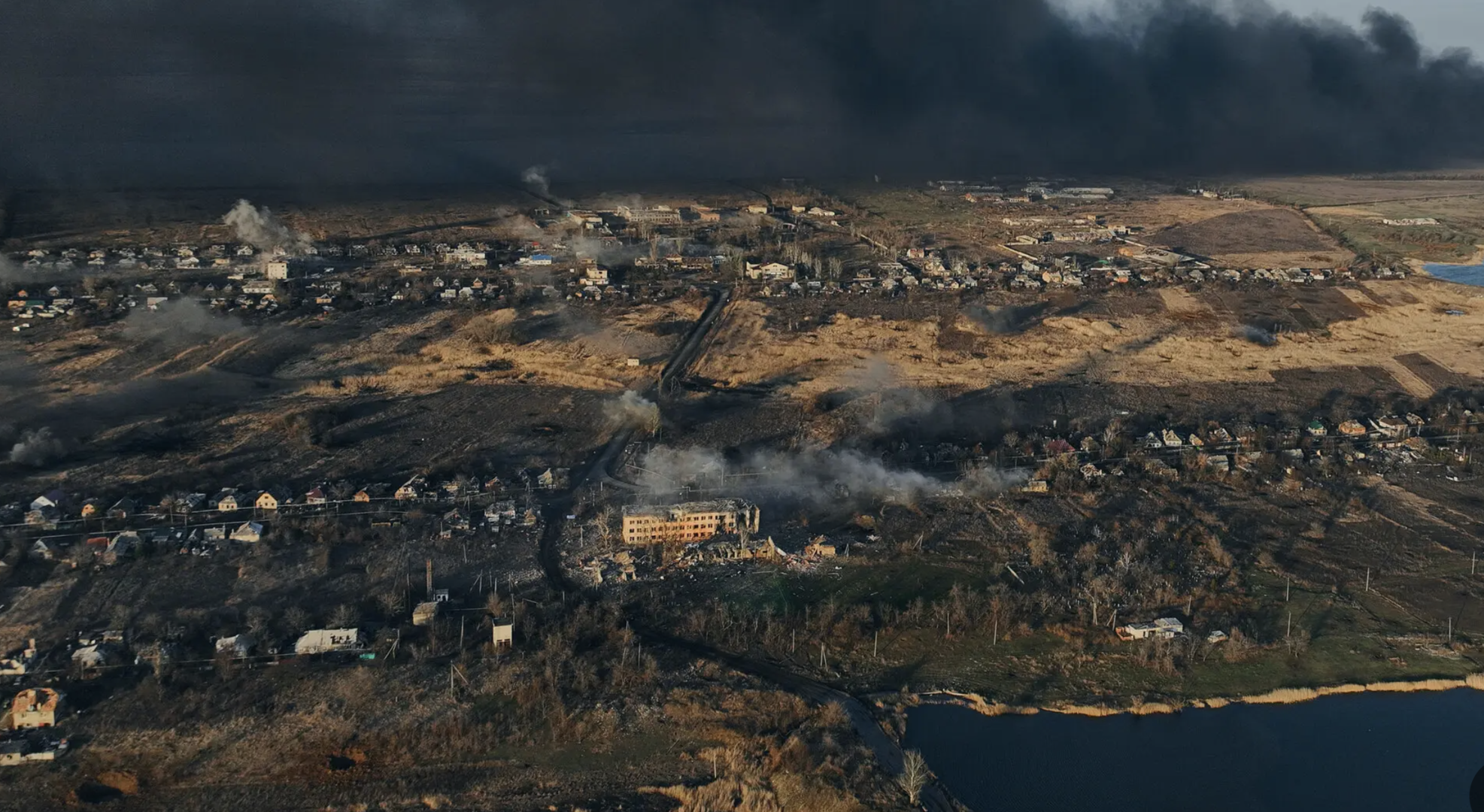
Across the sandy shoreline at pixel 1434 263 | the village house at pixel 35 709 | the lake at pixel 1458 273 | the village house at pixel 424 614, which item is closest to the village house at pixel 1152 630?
the village house at pixel 424 614

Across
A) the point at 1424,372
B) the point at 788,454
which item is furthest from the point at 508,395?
the point at 1424,372

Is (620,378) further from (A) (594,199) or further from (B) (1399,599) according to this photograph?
(A) (594,199)

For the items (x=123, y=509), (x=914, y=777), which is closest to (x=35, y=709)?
(x=123, y=509)

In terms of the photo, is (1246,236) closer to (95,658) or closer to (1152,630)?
(1152,630)

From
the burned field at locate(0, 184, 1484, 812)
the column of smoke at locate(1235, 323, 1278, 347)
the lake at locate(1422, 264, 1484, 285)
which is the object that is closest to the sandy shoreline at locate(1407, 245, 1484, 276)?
the lake at locate(1422, 264, 1484, 285)

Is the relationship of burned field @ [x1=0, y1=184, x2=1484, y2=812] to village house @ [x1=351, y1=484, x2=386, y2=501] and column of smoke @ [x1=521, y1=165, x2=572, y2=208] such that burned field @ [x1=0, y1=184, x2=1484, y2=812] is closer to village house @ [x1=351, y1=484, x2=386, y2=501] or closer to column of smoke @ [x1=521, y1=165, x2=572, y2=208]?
village house @ [x1=351, y1=484, x2=386, y2=501]
